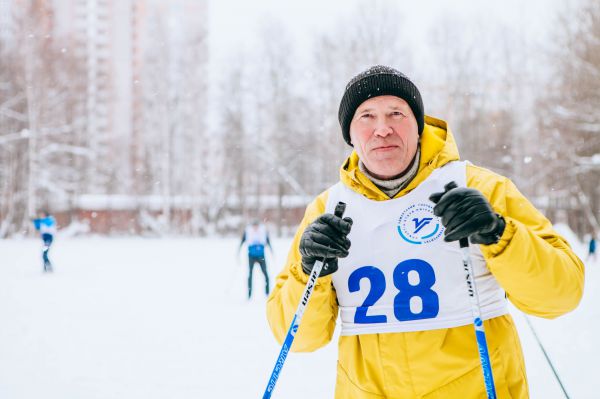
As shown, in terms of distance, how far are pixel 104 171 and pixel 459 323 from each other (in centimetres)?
3710

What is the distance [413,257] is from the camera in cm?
156

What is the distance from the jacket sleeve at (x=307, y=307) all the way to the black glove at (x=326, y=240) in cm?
10

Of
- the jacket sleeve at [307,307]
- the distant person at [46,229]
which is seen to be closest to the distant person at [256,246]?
the distant person at [46,229]

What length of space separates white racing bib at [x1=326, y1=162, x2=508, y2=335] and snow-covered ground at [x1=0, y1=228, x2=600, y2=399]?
106 inches

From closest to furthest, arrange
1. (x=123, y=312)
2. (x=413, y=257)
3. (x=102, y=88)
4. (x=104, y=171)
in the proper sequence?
1. (x=413, y=257)
2. (x=123, y=312)
3. (x=102, y=88)
4. (x=104, y=171)

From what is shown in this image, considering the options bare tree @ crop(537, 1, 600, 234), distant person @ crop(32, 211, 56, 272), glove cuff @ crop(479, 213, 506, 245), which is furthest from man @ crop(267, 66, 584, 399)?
bare tree @ crop(537, 1, 600, 234)

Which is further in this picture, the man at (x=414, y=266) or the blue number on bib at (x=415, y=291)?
the blue number on bib at (x=415, y=291)

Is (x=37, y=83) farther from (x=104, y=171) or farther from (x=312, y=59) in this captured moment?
(x=312, y=59)

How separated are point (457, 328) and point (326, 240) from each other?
1.62 feet

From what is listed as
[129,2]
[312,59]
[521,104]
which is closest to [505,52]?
[521,104]

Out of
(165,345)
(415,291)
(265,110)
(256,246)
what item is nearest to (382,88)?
(415,291)

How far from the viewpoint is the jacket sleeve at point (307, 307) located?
1620 mm

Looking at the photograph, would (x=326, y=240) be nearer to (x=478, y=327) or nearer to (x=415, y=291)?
(x=415, y=291)

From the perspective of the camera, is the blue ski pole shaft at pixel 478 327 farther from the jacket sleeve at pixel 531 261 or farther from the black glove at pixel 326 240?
the black glove at pixel 326 240
